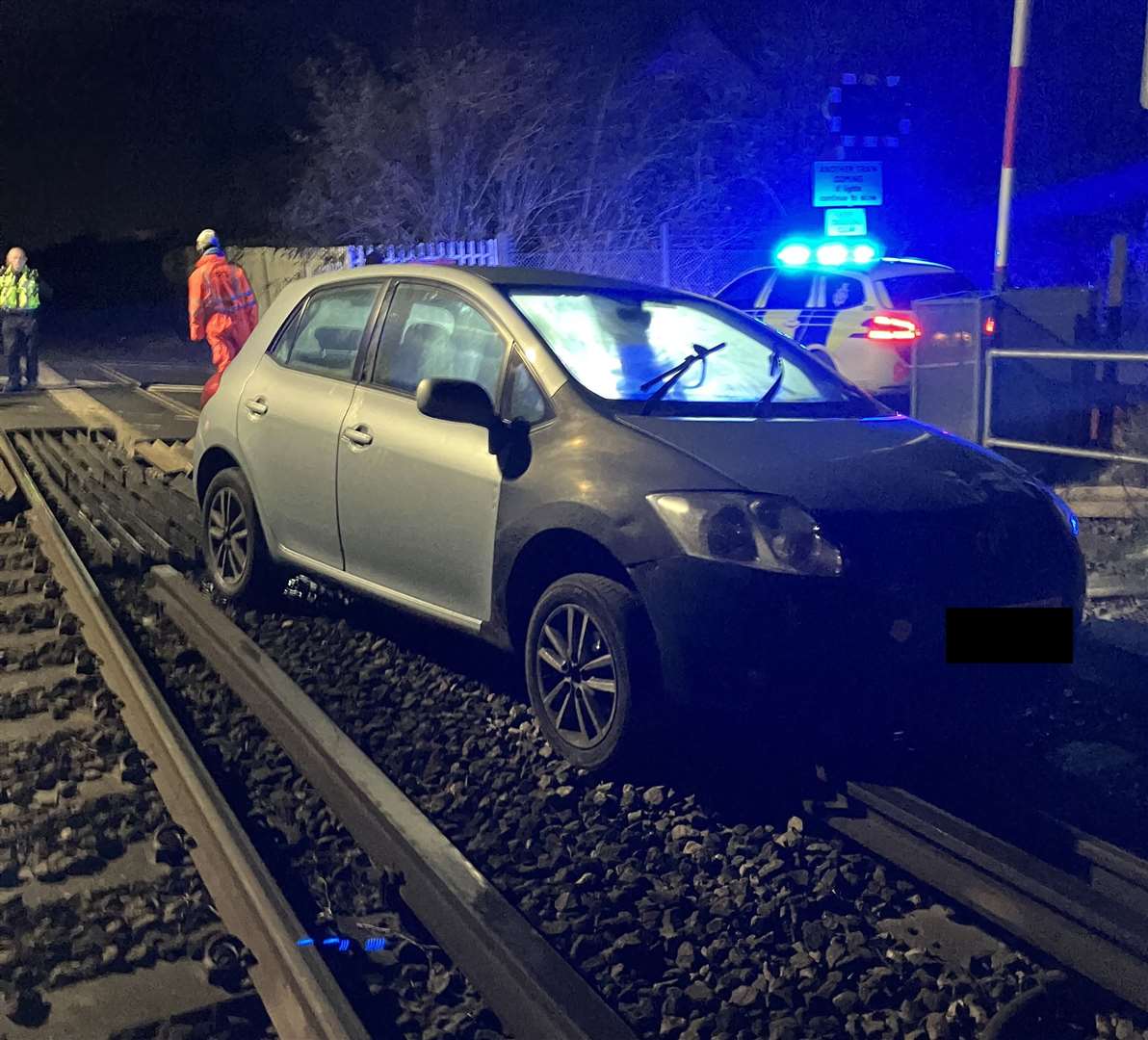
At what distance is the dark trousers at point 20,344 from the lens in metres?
18.0

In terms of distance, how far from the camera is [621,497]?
453 centimetres

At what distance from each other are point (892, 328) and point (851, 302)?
0.70 meters

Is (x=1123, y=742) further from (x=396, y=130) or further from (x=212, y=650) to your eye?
(x=396, y=130)

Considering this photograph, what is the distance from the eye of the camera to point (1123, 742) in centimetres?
508

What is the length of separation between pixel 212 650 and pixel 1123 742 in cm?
364

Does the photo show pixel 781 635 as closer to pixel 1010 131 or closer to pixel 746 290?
pixel 1010 131

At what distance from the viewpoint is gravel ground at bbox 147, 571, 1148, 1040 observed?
10.9ft

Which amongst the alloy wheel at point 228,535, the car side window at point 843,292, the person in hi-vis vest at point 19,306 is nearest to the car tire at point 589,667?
the alloy wheel at point 228,535

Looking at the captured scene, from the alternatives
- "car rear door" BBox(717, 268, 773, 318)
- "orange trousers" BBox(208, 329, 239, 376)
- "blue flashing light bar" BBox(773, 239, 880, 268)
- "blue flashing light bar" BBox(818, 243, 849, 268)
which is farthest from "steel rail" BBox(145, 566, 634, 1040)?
"blue flashing light bar" BBox(818, 243, 849, 268)

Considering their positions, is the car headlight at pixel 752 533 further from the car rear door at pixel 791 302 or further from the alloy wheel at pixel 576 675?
the car rear door at pixel 791 302

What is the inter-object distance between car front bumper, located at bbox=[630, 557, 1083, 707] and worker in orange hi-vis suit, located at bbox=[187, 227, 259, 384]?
9.27m

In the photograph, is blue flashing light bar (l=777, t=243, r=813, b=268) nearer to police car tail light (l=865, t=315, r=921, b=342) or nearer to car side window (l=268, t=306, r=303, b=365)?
police car tail light (l=865, t=315, r=921, b=342)

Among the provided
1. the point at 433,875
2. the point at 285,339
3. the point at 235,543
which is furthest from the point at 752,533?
the point at 235,543

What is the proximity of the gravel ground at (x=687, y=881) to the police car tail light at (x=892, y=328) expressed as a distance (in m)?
7.04
